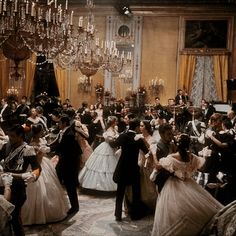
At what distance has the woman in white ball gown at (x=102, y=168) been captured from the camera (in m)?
7.25

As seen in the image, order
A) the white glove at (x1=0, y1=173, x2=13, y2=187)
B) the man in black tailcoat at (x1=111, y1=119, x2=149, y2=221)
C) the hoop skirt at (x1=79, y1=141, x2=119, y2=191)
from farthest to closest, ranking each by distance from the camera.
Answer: the hoop skirt at (x1=79, y1=141, x2=119, y2=191)
the man in black tailcoat at (x1=111, y1=119, x2=149, y2=221)
the white glove at (x1=0, y1=173, x2=13, y2=187)

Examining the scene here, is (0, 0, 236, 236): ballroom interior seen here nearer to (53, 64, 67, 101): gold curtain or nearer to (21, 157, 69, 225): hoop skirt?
(53, 64, 67, 101): gold curtain

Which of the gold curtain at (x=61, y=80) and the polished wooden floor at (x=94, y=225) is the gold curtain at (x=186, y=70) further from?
the polished wooden floor at (x=94, y=225)

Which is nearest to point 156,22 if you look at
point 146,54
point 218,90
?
point 146,54

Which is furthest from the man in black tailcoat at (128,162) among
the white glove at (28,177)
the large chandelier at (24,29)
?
the large chandelier at (24,29)

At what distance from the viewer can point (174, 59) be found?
55.8 ft

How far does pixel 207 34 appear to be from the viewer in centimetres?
1655

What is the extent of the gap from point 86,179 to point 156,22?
1110 cm

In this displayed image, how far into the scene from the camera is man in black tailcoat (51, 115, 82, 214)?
19.8ft

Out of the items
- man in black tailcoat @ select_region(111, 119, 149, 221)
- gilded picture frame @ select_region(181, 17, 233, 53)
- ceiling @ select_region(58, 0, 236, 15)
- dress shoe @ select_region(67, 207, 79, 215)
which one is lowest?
dress shoe @ select_region(67, 207, 79, 215)

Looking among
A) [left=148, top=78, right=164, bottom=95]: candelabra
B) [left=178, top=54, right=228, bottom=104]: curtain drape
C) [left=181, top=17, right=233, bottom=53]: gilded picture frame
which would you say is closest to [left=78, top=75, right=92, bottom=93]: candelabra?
[left=148, top=78, right=164, bottom=95]: candelabra

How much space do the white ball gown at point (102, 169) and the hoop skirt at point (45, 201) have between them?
4.01ft

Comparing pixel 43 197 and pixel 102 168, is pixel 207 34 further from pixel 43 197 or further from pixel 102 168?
pixel 43 197

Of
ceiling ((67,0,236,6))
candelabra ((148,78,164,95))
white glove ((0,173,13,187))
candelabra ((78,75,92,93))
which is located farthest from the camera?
candelabra ((78,75,92,93))
